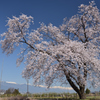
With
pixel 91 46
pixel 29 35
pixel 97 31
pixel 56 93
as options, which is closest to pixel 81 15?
pixel 97 31

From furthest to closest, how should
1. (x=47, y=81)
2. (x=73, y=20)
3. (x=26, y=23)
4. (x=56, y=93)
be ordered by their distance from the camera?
(x=56, y=93), (x=73, y=20), (x=26, y=23), (x=47, y=81)

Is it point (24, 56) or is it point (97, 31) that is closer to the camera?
point (24, 56)

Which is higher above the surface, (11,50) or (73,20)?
(73,20)

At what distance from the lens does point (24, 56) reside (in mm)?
18078

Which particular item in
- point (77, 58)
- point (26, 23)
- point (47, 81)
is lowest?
point (47, 81)

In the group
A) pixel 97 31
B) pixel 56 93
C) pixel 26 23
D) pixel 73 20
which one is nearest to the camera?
pixel 26 23

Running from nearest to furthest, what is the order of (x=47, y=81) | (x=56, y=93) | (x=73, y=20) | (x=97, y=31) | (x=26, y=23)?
1. (x=47, y=81)
2. (x=26, y=23)
3. (x=97, y=31)
4. (x=73, y=20)
5. (x=56, y=93)

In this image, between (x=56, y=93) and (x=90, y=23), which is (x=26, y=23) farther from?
(x=56, y=93)

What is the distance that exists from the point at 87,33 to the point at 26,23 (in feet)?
27.6

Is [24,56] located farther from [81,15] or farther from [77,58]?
[81,15]

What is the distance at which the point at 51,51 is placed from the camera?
50.5ft

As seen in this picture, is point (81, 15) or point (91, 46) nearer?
point (91, 46)

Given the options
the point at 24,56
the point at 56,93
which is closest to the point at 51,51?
the point at 24,56

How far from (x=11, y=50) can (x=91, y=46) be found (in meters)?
10.2
